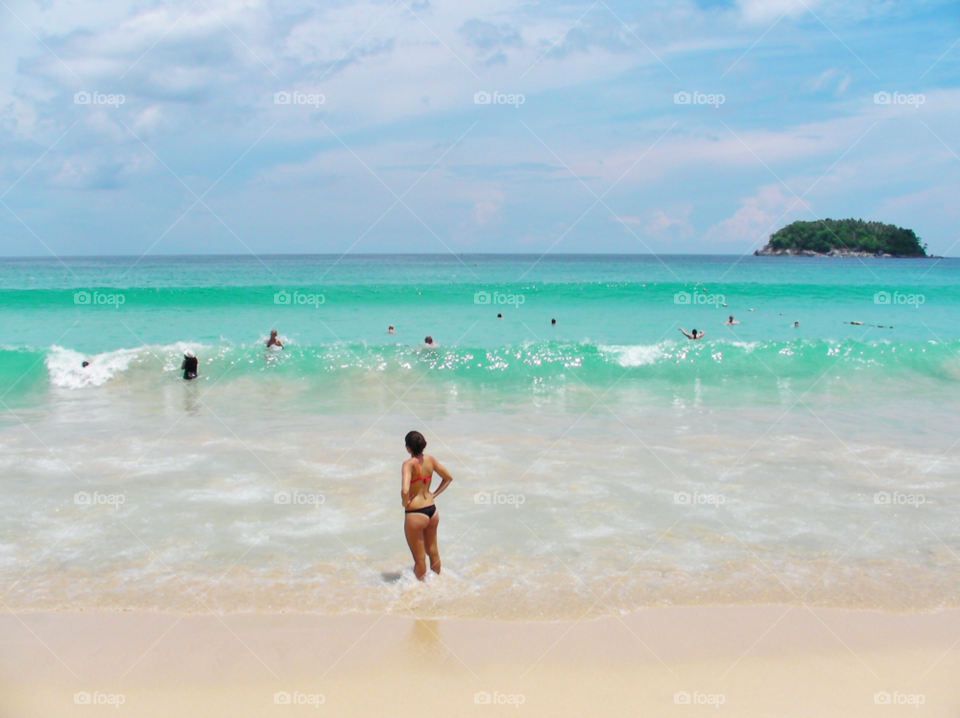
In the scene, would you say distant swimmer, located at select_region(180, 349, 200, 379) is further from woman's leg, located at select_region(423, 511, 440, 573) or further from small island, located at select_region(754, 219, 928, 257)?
small island, located at select_region(754, 219, 928, 257)

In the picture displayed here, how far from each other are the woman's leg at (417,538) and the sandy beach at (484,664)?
2.03 ft

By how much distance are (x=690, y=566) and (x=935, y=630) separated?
2001mm

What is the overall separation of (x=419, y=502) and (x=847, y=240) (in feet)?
417

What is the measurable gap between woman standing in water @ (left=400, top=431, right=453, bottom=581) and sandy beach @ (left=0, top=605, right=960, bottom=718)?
68 centimetres

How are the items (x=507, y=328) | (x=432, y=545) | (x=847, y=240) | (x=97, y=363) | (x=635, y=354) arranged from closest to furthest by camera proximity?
(x=432, y=545), (x=97, y=363), (x=635, y=354), (x=507, y=328), (x=847, y=240)

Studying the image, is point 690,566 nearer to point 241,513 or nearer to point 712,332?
point 241,513

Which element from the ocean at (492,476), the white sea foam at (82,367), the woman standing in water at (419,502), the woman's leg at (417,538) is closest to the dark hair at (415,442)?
the woman standing in water at (419,502)

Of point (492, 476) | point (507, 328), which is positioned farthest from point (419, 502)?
point (507, 328)

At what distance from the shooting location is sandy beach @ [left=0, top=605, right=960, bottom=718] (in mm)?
4602

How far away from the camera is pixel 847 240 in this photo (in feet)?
375

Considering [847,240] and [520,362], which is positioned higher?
[847,240]

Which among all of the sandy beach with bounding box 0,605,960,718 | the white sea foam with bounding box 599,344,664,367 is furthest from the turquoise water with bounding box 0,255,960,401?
the sandy beach with bounding box 0,605,960,718

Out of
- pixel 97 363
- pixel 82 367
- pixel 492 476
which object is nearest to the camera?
pixel 492 476

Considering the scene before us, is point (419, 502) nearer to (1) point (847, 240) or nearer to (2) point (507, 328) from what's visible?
(2) point (507, 328)
